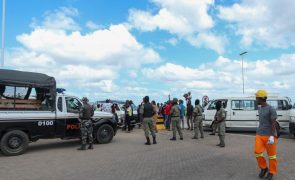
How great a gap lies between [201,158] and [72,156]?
156 inches

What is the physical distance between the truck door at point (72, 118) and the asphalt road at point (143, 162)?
59 cm

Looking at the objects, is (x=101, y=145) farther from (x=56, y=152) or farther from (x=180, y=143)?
(x=180, y=143)

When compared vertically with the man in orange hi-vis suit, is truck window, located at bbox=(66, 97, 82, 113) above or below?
above

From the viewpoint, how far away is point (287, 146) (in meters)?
12.4

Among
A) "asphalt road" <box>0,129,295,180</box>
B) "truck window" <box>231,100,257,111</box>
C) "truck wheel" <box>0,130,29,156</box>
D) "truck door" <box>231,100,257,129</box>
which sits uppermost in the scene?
"truck window" <box>231,100,257,111</box>

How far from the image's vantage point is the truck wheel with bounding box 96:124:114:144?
13273 millimetres

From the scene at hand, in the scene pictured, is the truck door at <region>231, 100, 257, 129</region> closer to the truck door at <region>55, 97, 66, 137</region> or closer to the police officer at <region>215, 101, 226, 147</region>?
the police officer at <region>215, 101, 226, 147</region>

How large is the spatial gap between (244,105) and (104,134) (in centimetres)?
787

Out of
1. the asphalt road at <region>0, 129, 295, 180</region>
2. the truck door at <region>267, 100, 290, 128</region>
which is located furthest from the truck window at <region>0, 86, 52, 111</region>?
the truck door at <region>267, 100, 290, 128</region>

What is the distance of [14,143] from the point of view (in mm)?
10828

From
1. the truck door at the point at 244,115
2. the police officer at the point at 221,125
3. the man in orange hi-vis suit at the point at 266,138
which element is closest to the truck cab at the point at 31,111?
the police officer at the point at 221,125

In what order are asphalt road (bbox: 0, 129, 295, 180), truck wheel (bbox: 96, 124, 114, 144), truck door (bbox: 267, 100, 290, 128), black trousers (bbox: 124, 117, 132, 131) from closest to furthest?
asphalt road (bbox: 0, 129, 295, 180)
truck wheel (bbox: 96, 124, 114, 144)
truck door (bbox: 267, 100, 290, 128)
black trousers (bbox: 124, 117, 132, 131)

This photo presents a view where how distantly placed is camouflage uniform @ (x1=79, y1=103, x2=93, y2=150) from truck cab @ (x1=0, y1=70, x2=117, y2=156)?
0.55 m

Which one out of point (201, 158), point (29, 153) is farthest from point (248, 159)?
point (29, 153)
